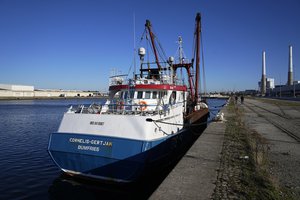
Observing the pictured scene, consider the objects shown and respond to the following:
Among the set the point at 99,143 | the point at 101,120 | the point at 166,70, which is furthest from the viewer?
the point at 166,70

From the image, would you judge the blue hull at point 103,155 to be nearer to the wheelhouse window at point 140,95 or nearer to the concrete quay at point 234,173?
the concrete quay at point 234,173

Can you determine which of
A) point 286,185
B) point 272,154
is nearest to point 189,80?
point 272,154

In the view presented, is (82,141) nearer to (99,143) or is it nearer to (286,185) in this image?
(99,143)

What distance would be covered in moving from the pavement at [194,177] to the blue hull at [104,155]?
56.4 inches

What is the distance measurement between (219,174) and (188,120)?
898 centimetres

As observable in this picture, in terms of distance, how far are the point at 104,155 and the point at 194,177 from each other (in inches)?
137

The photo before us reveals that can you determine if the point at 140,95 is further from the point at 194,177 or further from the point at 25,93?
the point at 25,93

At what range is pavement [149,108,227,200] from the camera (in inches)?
223

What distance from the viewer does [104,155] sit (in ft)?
28.4

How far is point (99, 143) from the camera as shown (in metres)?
8.83

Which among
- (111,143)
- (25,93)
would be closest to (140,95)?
(111,143)

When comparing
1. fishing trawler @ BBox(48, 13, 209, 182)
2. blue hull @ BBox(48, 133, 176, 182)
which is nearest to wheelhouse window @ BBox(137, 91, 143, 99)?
fishing trawler @ BBox(48, 13, 209, 182)

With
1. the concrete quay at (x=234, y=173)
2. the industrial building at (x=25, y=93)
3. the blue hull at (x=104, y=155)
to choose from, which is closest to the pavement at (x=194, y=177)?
the concrete quay at (x=234, y=173)

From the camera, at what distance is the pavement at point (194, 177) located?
566 centimetres
